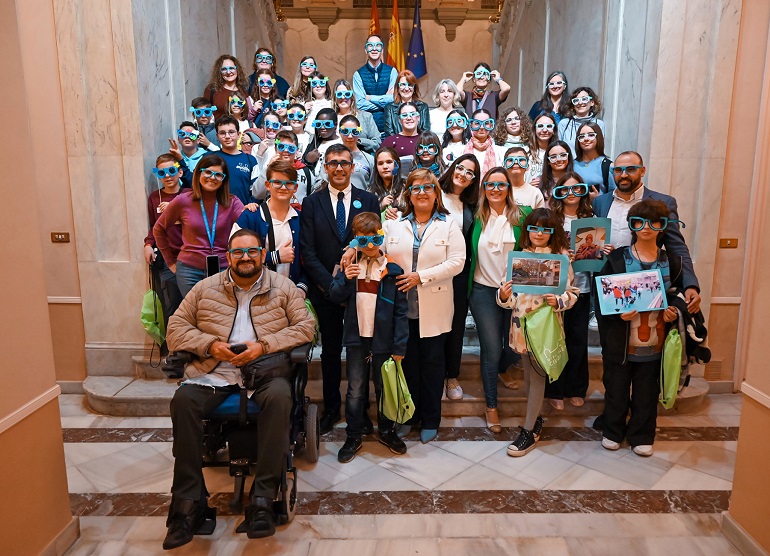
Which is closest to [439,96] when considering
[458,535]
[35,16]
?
[35,16]

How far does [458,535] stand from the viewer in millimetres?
3109

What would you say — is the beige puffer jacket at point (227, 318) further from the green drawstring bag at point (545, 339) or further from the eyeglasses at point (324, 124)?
the eyeglasses at point (324, 124)

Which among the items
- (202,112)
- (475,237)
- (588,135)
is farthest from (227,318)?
(588,135)

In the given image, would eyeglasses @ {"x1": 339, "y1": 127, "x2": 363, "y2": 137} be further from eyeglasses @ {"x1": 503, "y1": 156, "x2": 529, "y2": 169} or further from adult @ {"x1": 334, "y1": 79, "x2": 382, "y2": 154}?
eyeglasses @ {"x1": 503, "y1": 156, "x2": 529, "y2": 169}

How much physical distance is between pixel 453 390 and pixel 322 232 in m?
Answer: 1.73

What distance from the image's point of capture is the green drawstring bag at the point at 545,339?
3801 mm

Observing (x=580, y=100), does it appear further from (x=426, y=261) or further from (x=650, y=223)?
(x=426, y=261)

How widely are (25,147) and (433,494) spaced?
3039 mm

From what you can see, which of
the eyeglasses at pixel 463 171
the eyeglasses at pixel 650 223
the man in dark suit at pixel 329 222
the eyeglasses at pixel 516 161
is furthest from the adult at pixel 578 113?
the man in dark suit at pixel 329 222

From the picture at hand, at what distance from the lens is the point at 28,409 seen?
2.72 meters

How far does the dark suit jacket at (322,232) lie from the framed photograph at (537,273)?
1093 mm

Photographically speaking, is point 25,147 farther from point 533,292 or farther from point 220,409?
point 533,292

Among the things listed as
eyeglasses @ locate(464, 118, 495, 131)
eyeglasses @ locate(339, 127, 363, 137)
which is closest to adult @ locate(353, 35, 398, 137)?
eyeglasses @ locate(464, 118, 495, 131)

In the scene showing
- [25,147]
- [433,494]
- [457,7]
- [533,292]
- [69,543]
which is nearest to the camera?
[25,147]
